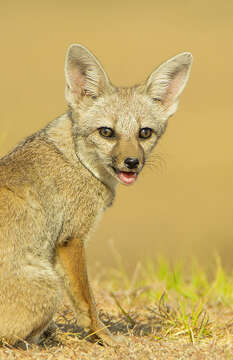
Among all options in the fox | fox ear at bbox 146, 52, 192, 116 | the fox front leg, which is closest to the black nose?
the fox

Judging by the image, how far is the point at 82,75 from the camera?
17.8ft

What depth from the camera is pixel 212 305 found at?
253 inches

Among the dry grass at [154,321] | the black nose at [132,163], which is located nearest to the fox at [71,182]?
the black nose at [132,163]

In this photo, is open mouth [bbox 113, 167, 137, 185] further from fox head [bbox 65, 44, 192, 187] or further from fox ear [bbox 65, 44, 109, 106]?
fox ear [bbox 65, 44, 109, 106]

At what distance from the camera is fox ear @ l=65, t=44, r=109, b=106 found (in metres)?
5.28

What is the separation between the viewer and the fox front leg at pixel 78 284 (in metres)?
4.99

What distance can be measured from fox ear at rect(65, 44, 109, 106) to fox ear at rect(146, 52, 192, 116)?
1.56 feet

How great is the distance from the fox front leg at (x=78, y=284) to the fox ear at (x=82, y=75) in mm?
1276

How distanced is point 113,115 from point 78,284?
142 centimetres

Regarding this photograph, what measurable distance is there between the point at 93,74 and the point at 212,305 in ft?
8.72

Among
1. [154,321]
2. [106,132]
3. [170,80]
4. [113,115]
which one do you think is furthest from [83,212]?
[170,80]

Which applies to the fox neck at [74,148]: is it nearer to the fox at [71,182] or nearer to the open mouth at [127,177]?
the fox at [71,182]

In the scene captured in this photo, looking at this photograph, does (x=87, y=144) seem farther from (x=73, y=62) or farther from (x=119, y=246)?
(x=119, y=246)

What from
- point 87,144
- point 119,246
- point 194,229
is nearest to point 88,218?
point 87,144
